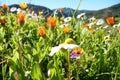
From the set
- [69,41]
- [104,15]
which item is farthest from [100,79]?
[104,15]

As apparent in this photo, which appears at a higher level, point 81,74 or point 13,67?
point 13,67

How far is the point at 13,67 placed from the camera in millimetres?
1554

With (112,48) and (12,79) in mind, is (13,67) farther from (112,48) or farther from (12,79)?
(112,48)

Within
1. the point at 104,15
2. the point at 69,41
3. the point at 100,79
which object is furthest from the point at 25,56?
the point at 104,15

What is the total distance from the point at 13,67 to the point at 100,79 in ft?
2.77

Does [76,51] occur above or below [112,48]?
above

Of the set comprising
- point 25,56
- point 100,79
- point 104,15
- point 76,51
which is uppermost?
point 76,51

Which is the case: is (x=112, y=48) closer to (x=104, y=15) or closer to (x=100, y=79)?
(x=100, y=79)

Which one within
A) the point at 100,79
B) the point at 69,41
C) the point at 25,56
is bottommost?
the point at 100,79

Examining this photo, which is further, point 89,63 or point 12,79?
point 89,63

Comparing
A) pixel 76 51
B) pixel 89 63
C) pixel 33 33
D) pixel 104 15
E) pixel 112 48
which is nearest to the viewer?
pixel 76 51

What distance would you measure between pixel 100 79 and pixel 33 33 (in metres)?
1.21

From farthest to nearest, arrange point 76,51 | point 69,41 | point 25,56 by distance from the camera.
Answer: point 25,56 < point 76,51 < point 69,41

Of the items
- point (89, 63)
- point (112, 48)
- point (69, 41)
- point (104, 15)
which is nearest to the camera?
point (69, 41)
